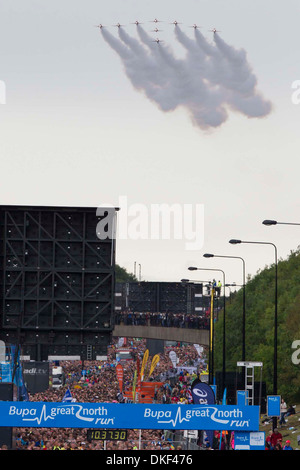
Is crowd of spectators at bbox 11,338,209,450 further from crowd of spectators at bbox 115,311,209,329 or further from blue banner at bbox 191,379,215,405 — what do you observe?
crowd of spectators at bbox 115,311,209,329

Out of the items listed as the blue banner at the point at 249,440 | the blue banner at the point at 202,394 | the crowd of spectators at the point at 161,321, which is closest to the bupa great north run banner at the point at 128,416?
the blue banner at the point at 249,440

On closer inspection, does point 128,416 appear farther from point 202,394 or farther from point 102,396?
point 102,396

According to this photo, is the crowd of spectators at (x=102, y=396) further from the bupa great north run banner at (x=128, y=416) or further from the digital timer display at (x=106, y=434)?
the bupa great north run banner at (x=128, y=416)

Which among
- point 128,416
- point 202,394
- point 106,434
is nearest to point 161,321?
point 202,394

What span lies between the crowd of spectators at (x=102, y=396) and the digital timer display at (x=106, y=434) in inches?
14.1

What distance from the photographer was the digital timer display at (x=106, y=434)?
40.6 meters

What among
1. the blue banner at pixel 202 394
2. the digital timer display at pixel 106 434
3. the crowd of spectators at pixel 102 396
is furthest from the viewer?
the blue banner at pixel 202 394

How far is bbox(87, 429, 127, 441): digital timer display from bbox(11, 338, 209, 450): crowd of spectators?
1.17 ft

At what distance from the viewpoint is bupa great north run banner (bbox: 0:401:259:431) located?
→ 130 feet

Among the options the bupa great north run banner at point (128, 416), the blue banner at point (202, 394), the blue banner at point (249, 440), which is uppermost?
the blue banner at point (202, 394)

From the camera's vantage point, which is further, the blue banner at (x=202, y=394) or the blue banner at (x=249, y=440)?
the blue banner at (x=202, y=394)
